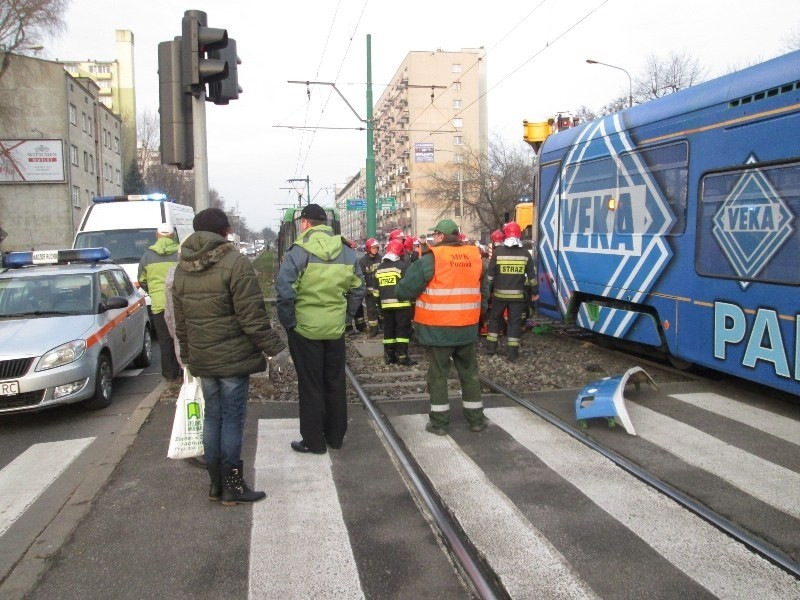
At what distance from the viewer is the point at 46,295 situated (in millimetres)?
7773

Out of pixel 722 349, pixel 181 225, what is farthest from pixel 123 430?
pixel 181 225

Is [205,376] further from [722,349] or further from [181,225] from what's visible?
[181,225]

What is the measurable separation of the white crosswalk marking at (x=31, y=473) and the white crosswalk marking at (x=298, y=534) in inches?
61.9

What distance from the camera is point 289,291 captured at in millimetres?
4867

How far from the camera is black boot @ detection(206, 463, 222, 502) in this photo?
4371mm

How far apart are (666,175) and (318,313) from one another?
4.59m

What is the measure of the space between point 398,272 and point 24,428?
5148mm

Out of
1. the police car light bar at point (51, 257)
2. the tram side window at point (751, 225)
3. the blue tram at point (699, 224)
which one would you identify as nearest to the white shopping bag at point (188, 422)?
A: the blue tram at point (699, 224)

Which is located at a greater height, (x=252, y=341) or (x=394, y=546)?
(x=252, y=341)

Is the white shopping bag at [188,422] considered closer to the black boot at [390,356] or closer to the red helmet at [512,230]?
the black boot at [390,356]

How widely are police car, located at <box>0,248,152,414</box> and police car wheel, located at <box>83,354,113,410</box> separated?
0.03 feet

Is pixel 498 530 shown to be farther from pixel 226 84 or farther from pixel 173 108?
pixel 226 84

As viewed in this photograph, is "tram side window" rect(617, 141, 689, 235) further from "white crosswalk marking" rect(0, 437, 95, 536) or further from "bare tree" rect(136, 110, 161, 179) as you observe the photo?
"bare tree" rect(136, 110, 161, 179)

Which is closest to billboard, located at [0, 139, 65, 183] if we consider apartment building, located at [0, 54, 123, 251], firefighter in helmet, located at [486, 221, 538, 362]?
apartment building, located at [0, 54, 123, 251]
